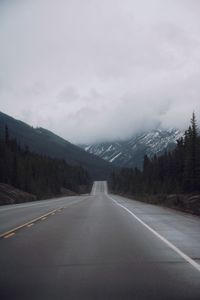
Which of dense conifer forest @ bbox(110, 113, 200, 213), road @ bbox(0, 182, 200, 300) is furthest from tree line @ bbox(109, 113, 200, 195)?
road @ bbox(0, 182, 200, 300)

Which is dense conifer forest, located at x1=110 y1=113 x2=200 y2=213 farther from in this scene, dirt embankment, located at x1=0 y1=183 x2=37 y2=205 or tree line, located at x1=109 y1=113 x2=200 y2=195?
dirt embankment, located at x1=0 y1=183 x2=37 y2=205

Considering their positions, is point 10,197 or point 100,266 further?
point 10,197

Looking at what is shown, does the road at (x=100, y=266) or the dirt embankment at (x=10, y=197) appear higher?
the dirt embankment at (x=10, y=197)

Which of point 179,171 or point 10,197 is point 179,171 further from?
point 10,197

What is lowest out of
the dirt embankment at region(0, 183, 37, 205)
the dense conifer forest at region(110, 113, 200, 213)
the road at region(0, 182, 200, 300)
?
the road at region(0, 182, 200, 300)

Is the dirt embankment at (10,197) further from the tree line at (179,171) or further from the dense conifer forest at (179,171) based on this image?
the tree line at (179,171)

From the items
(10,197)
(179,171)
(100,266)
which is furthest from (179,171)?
(100,266)

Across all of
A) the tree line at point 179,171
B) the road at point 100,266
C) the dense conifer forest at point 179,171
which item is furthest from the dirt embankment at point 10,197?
the road at point 100,266

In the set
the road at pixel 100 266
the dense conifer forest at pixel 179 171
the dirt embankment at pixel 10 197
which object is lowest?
the road at pixel 100 266

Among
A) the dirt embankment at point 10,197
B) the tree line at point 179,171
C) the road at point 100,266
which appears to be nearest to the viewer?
the road at point 100,266

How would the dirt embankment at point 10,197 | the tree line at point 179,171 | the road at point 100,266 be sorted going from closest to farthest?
the road at point 100,266
the dirt embankment at point 10,197
the tree line at point 179,171

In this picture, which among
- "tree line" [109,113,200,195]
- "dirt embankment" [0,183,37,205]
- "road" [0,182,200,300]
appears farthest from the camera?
"tree line" [109,113,200,195]

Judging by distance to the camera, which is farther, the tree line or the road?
the tree line

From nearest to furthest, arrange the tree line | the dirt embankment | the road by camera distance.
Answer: the road, the dirt embankment, the tree line
